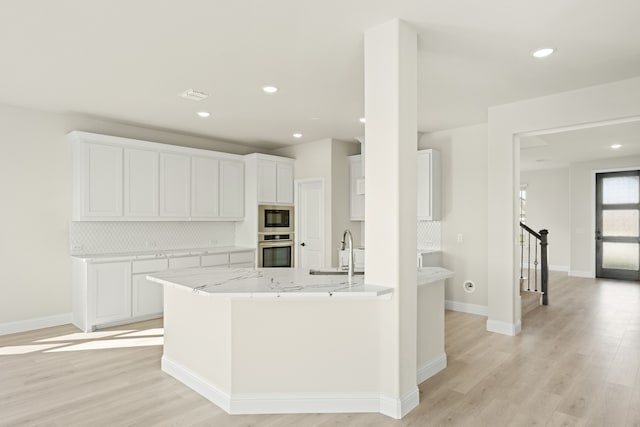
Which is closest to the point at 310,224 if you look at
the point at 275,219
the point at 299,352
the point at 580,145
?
the point at 275,219

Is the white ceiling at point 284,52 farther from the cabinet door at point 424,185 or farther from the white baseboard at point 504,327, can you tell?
the white baseboard at point 504,327

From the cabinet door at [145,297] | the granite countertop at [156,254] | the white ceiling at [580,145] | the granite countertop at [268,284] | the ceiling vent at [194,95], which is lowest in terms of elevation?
the cabinet door at [145,297]

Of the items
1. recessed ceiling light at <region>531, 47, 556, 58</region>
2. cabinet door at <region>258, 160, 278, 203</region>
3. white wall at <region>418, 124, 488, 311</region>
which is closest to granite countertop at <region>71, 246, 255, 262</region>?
cabinet door at <region>258, 160, 278, 203</region>

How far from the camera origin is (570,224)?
9.08m

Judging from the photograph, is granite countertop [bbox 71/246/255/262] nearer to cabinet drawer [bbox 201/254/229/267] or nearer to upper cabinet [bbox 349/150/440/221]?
cabinet drawer [bbox 201/254/229/267]

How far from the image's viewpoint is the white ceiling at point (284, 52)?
256 cm

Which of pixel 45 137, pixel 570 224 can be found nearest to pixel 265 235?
pixel 45 137

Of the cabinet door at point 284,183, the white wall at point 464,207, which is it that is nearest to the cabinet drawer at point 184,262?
the cabinet door at point 284,183

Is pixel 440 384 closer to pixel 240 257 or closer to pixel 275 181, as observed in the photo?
pixel 240 257

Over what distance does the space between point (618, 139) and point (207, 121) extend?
6.41 meters

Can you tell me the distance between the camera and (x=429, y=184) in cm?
571

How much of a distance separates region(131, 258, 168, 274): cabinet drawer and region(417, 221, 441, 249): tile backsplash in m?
3.78

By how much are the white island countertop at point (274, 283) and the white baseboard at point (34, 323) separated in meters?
2.49

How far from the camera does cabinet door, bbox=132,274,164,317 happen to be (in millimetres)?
5055
